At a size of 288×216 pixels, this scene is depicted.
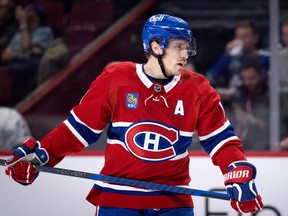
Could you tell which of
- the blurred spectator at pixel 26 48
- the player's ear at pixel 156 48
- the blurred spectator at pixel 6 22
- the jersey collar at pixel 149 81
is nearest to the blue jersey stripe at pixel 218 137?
the jersey collar at pixel 149 81

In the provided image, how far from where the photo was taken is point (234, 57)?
195 inches

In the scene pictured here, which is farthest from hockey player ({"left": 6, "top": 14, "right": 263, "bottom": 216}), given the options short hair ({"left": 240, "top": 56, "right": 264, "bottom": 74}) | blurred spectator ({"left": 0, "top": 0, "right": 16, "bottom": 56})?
blurred spectator ({"left": 0, "top": 0, "right": 16, "bottom": 56})

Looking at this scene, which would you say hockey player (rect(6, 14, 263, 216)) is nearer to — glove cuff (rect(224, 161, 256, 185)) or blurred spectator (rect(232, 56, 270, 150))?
glove cuff (rect(224, 161, 256, 185))

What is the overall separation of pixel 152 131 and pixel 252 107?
1.97 meters

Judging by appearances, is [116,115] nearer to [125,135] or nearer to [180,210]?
[125,135]

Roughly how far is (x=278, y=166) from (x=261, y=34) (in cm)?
119

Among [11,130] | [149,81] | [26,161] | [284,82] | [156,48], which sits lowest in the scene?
[11,130]

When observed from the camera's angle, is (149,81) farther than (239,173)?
Yes

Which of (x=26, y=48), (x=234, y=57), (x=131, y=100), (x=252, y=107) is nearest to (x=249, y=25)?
(x=234, y=57)

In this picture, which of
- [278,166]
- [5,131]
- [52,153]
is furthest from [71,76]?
[52,153]

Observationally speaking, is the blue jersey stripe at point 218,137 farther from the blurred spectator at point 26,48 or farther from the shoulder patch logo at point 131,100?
the blurred spectator at point 26,48

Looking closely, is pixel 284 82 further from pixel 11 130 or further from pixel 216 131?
pixel 216 131

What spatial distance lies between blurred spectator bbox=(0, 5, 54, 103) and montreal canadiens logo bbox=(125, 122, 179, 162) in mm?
2189

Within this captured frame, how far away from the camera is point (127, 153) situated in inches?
117
